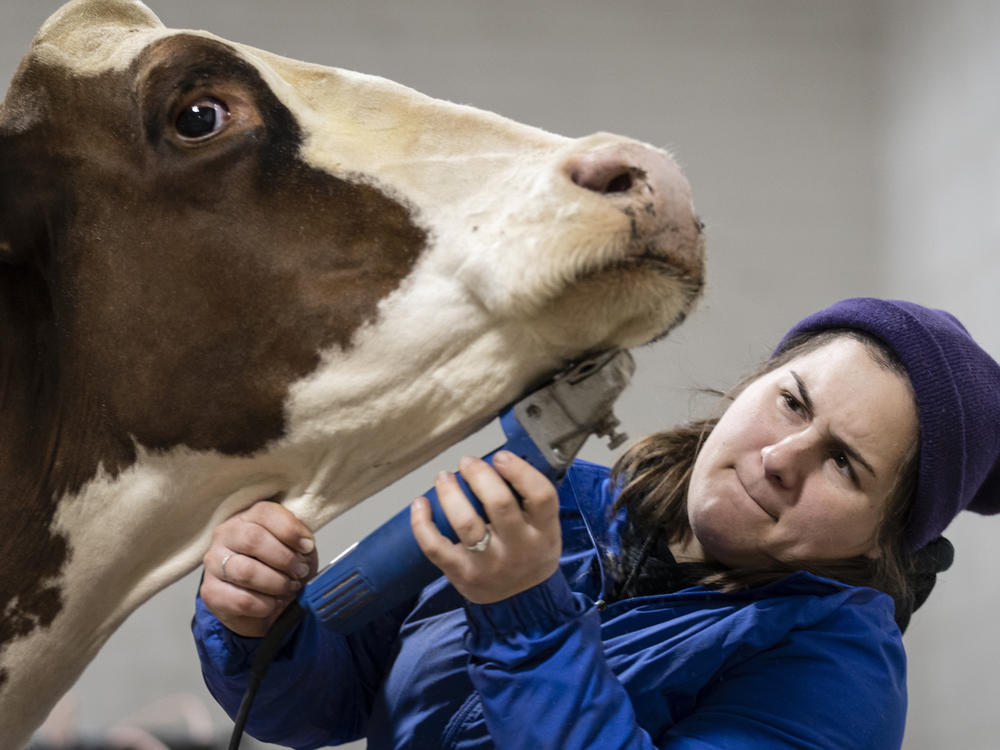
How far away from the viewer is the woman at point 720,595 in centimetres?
76

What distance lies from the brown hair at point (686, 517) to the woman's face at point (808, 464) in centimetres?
2

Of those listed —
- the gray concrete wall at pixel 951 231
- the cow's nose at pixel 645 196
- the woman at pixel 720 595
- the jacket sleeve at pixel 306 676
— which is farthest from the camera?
the gray concrete wall at pixel 951 231

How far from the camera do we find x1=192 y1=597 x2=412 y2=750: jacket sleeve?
0.91 m

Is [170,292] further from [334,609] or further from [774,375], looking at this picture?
[774,375]

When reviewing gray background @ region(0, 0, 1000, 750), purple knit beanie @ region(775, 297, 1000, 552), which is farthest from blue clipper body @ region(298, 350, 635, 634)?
gray background @ region(0, 0, 1000, 750)

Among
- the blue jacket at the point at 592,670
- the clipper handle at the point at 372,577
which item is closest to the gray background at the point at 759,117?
the blue jacket at the point at 592,670

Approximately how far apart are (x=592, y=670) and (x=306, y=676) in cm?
33

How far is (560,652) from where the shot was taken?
74 centimetres

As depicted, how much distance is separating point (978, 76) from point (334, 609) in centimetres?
219

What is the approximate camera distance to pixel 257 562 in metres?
0.74

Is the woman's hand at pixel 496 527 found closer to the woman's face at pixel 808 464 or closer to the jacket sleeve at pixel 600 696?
the jacket sleeve at pixel 600 696

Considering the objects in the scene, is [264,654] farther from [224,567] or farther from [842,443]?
[842,443]

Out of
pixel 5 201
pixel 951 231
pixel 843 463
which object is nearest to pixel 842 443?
pixel 843 463

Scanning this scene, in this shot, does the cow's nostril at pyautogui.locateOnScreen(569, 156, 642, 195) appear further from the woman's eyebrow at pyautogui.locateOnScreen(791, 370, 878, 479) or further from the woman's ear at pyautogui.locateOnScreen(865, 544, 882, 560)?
the woman's ear at pyautogui.locateOnScreen(865, 544, 882, 560)
